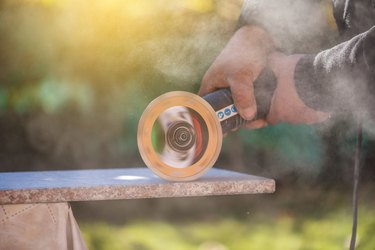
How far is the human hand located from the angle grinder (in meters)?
0.25

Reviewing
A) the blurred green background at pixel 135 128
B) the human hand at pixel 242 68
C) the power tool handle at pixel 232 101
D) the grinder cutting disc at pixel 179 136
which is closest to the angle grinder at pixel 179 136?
the grinder cutting disc at pixel 179 136

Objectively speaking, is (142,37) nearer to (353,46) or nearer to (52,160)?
(52,160)

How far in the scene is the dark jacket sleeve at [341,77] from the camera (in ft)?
6.68

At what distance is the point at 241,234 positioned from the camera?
2.37m

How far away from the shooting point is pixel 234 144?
2.36 metres

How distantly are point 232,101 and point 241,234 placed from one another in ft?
2.23

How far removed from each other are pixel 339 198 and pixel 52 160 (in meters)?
1.31

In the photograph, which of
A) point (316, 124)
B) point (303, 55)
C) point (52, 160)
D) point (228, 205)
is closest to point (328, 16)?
point (303, 55)

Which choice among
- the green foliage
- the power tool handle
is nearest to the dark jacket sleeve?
the power tool handle

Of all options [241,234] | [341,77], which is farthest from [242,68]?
[241,234]

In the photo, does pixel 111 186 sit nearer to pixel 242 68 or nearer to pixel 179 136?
pixel 179 136

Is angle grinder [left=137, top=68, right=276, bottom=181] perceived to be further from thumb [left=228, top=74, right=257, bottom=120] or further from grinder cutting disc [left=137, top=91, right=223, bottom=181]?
thumb [left=228, top=74, right=257, bottom=120]

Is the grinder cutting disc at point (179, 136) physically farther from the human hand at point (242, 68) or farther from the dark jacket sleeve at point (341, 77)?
the dark jacket sleeve at point (341, 77)

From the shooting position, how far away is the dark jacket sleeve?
204 cm
